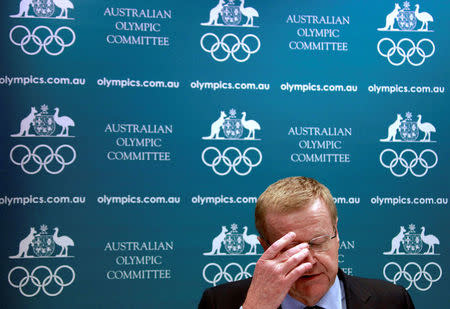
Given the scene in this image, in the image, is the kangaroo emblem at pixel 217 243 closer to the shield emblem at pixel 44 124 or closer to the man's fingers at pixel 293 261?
the shield emblem at pixel 44 124

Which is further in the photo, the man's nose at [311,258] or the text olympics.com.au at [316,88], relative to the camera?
the text olympics.com.au at [316,88]

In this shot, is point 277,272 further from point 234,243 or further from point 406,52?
point 406,52

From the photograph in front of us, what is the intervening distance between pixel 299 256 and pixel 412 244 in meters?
2.08

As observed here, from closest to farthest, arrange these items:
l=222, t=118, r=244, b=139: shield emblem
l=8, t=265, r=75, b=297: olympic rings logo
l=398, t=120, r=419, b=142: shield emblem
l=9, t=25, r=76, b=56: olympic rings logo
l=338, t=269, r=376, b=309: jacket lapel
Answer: l=338, t=269, r=376, b=309: jacket lapel < l=8, t=265, r=75, b=297: olympic rings logo < l=9, t=25, r=76, b=56: olympic rings logo < l=222, t=118, r=244, b=139: shield emblem < l=398, t=120, r=419, b=142: shield emblem

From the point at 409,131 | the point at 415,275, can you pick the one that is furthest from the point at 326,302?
the point at 409,131

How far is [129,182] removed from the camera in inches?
125

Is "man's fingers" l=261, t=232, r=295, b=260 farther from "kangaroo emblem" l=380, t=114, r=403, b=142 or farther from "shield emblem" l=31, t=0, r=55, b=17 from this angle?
"shield emblem" l=31, t=0, r=55, b=17

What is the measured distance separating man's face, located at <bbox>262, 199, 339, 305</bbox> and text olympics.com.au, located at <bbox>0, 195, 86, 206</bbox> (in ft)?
5.90

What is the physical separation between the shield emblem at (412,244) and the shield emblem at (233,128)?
1.37 m

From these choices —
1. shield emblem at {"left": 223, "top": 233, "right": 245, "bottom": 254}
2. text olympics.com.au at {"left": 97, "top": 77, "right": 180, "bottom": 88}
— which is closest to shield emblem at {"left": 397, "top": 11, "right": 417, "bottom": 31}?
text olympics.com.au at {"left": 97, "top": 77, "right": 180, "bottom": 88}

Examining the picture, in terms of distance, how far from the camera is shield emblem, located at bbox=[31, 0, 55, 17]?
319 cm

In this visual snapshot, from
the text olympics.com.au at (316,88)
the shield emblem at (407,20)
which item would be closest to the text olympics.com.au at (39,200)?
the text olympics.com.au at (316,88)

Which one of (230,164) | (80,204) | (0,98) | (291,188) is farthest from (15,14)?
(291,188)

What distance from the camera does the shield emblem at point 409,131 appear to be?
11.1 feet
